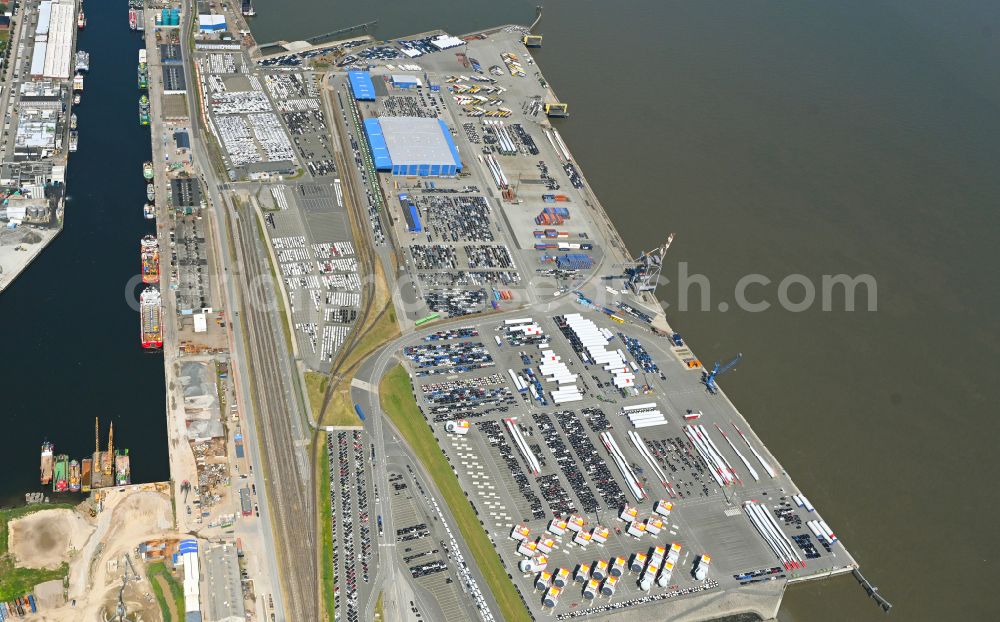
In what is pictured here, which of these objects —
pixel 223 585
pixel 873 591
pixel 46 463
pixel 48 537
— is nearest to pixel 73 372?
pixel 46 463

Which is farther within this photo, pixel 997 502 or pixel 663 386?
pixel 663 386

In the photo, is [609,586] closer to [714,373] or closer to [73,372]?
[714,373]

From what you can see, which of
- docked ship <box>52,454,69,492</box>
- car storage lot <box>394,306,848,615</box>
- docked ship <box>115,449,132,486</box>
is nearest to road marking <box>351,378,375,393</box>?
car storage lot <box>394,306,848,615</box>

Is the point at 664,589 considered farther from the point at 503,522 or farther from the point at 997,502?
the point at 997,502

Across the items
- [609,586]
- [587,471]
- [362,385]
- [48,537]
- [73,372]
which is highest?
[73,372]

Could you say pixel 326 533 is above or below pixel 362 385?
below

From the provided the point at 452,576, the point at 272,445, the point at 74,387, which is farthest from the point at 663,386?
the point at 74,387

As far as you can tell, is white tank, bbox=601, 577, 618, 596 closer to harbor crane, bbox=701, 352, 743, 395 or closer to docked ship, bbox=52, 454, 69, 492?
harbor crane, bbox=701, 352, 743, 395
